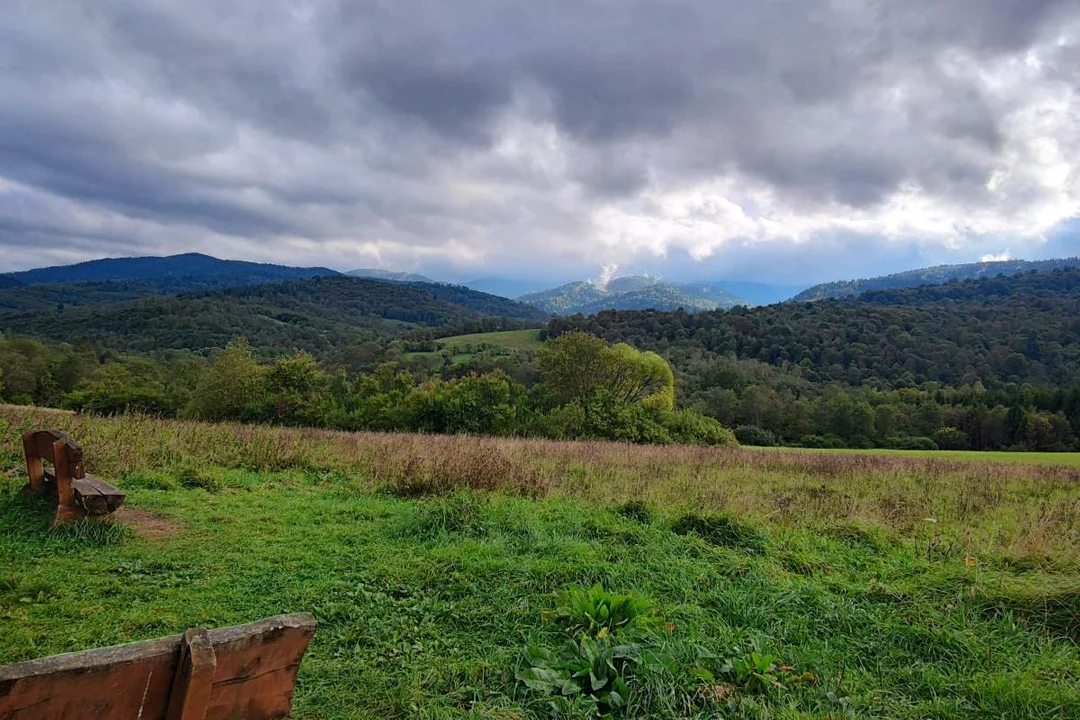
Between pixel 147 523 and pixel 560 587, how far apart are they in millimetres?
5167

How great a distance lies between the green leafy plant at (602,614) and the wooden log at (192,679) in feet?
9.59

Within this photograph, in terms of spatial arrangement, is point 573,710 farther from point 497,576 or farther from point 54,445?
point 54,445

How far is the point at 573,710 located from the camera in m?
3.31

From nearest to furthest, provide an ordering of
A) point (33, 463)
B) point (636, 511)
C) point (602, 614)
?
point (602, 614), point (33, 463), point (636, 511)

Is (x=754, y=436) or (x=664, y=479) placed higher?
(x=664, y=479)

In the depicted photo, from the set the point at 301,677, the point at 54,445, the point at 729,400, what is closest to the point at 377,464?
the point at 54,445

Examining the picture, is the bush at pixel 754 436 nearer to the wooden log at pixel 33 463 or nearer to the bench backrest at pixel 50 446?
the wooden log at pixel 33 463

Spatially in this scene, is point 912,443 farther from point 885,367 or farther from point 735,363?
point 885,367

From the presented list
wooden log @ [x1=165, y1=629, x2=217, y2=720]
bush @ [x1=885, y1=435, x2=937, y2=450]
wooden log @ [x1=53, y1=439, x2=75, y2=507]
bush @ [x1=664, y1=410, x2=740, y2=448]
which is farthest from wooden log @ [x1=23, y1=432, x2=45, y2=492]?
bush @ [x1=885, y1=435, x2=937, y2=450]

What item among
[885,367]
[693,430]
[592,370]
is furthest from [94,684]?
[885,367]

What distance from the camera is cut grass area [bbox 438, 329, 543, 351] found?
105562 millimetres

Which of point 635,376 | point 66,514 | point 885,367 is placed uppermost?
point 66,514

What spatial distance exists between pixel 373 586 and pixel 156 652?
3.68 meters

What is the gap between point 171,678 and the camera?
1636mm
